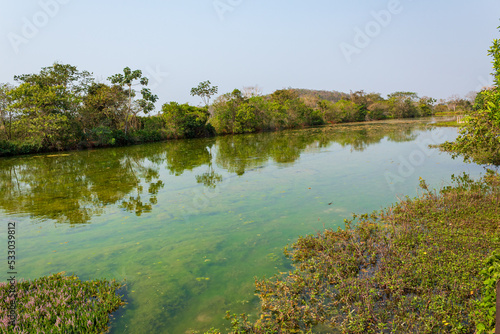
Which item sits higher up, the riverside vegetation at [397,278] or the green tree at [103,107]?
the green tree at [103,107]

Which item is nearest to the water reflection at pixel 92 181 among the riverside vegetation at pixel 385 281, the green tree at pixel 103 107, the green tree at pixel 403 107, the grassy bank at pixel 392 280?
the riverside vegetation at pixel 385 281

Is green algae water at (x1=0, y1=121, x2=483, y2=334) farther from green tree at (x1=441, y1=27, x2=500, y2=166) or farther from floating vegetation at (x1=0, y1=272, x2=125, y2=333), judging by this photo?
green tree at (x1=441, y1=27, x2=500, y2=166)

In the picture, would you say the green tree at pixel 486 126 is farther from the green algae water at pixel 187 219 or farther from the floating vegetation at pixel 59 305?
the floating vegetation at pixel 59 305

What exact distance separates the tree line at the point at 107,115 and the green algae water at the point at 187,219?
11.5 m

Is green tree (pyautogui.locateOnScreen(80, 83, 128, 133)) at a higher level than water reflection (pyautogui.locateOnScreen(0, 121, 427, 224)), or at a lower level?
higher

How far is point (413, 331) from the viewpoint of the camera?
3.52m

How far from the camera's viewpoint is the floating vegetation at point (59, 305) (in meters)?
3.88

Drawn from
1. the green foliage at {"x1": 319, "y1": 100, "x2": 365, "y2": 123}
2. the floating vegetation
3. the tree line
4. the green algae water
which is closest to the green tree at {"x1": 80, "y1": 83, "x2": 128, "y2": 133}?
the tree line

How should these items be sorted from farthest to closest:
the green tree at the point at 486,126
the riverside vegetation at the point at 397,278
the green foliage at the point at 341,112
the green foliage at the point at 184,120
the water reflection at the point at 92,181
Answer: the green foliage at the point at 341,112
the green foliage at the point at 184,120
the water reflection at the point at 92,181
the green tree at the point at 486,126
the riverside vegetation at the point at 397,278

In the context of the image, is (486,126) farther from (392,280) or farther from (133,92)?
(133,92)

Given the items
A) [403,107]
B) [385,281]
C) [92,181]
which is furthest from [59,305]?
[403,107]

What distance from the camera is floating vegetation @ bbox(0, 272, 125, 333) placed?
3885 mm

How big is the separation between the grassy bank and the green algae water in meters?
0.54

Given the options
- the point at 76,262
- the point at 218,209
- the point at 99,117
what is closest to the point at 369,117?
the point at 99,117
